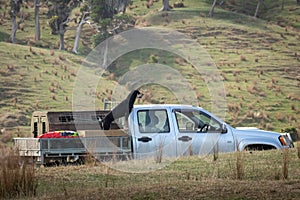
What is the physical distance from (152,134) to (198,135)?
1.14 meters

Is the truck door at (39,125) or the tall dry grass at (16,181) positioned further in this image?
the truck door at (39,125)

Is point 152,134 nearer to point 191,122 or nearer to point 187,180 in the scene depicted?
point 191,122

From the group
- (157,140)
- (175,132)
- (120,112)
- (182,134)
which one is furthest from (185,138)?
(120,112)

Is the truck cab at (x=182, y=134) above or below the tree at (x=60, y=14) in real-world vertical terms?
below

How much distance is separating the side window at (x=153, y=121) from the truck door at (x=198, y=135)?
0.81 feet

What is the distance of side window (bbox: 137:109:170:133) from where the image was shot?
18797 mm

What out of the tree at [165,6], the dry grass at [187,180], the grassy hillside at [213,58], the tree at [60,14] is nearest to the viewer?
the dry grass at [187,180]

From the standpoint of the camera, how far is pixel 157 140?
737 inches

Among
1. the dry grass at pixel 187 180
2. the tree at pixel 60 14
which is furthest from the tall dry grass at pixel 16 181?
the tree at pixel 60 14

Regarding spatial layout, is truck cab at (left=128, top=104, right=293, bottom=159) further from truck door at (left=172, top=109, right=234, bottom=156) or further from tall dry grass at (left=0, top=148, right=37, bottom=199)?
tall dry grass at (left=0, top=148, right=37, bottom=199)

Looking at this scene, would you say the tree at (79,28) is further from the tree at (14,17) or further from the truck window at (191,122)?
the truck window at (191,122)

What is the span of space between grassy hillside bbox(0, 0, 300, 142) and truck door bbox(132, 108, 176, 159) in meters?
24.0

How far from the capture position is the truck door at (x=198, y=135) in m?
18.9

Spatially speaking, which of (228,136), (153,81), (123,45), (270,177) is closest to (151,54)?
(123,45)
